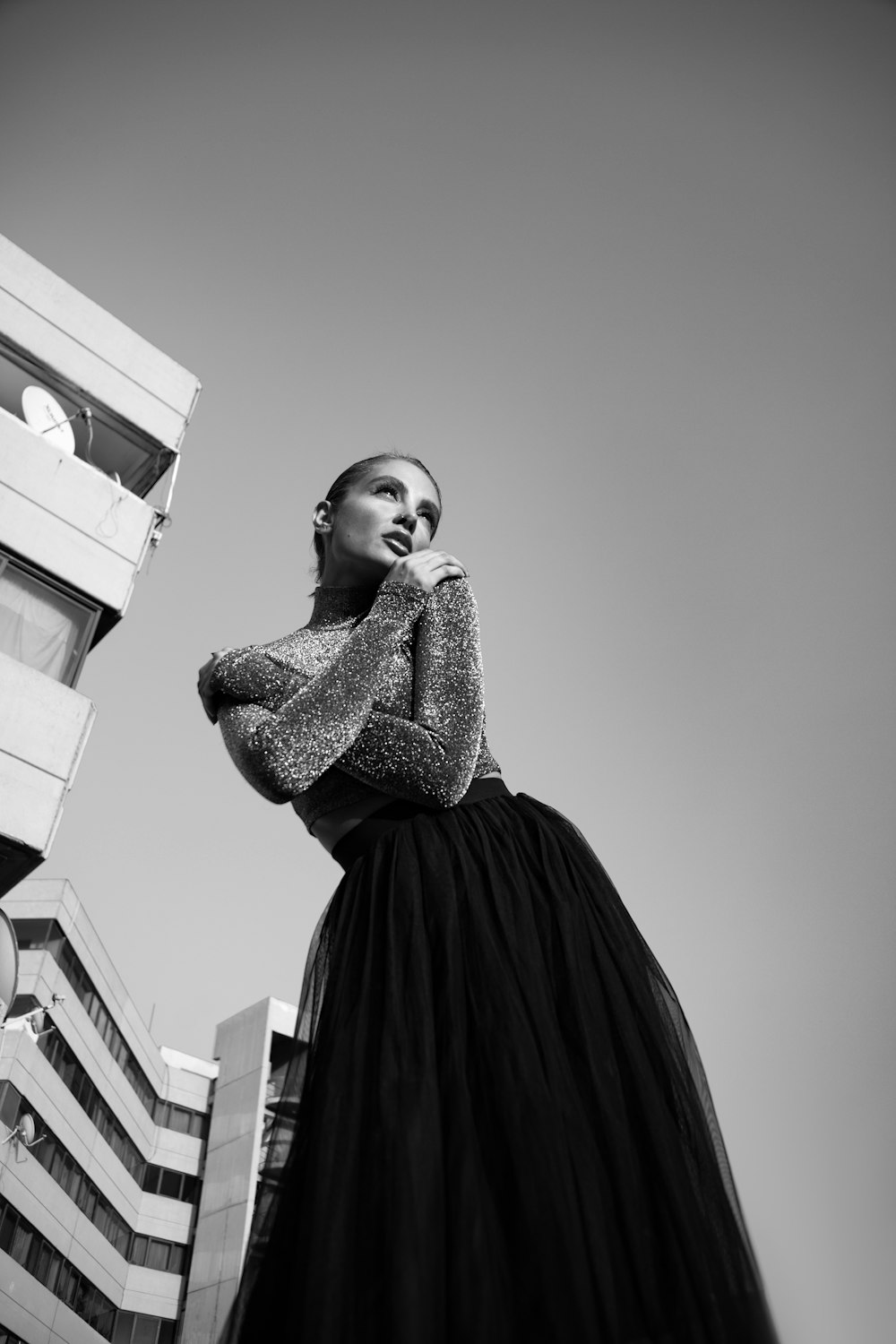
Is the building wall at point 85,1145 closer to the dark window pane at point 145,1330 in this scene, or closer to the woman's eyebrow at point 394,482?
the dark window pane at point 145,1330

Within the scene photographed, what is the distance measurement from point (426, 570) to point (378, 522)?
297 mm

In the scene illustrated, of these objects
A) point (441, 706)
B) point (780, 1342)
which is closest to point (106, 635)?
point (441, 706)

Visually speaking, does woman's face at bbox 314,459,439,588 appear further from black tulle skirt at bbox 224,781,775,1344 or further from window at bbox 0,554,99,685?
window at bbox 0,554,99,685

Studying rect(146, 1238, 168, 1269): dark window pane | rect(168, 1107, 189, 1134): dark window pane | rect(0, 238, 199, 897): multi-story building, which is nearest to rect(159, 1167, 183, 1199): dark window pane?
rect(168, 1107, 189, 1134): dark window pane

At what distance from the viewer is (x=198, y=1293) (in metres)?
34.9

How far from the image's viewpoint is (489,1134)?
1.00 m

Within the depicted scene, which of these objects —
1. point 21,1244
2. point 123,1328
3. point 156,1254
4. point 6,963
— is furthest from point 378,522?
point 156,1254

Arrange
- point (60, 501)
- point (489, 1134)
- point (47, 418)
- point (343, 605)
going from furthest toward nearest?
point (47, 418) → point (60, 501) → point (343, 605) → point (489, 1134)

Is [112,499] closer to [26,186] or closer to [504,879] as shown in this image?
[26,186]

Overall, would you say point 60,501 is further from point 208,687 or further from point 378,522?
point 208,687

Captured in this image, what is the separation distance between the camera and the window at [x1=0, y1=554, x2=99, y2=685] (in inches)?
354

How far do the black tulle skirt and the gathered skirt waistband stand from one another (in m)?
0.04

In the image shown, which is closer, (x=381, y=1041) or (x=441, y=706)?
(x=381, y=1041)

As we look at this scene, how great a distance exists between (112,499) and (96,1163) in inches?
1114
